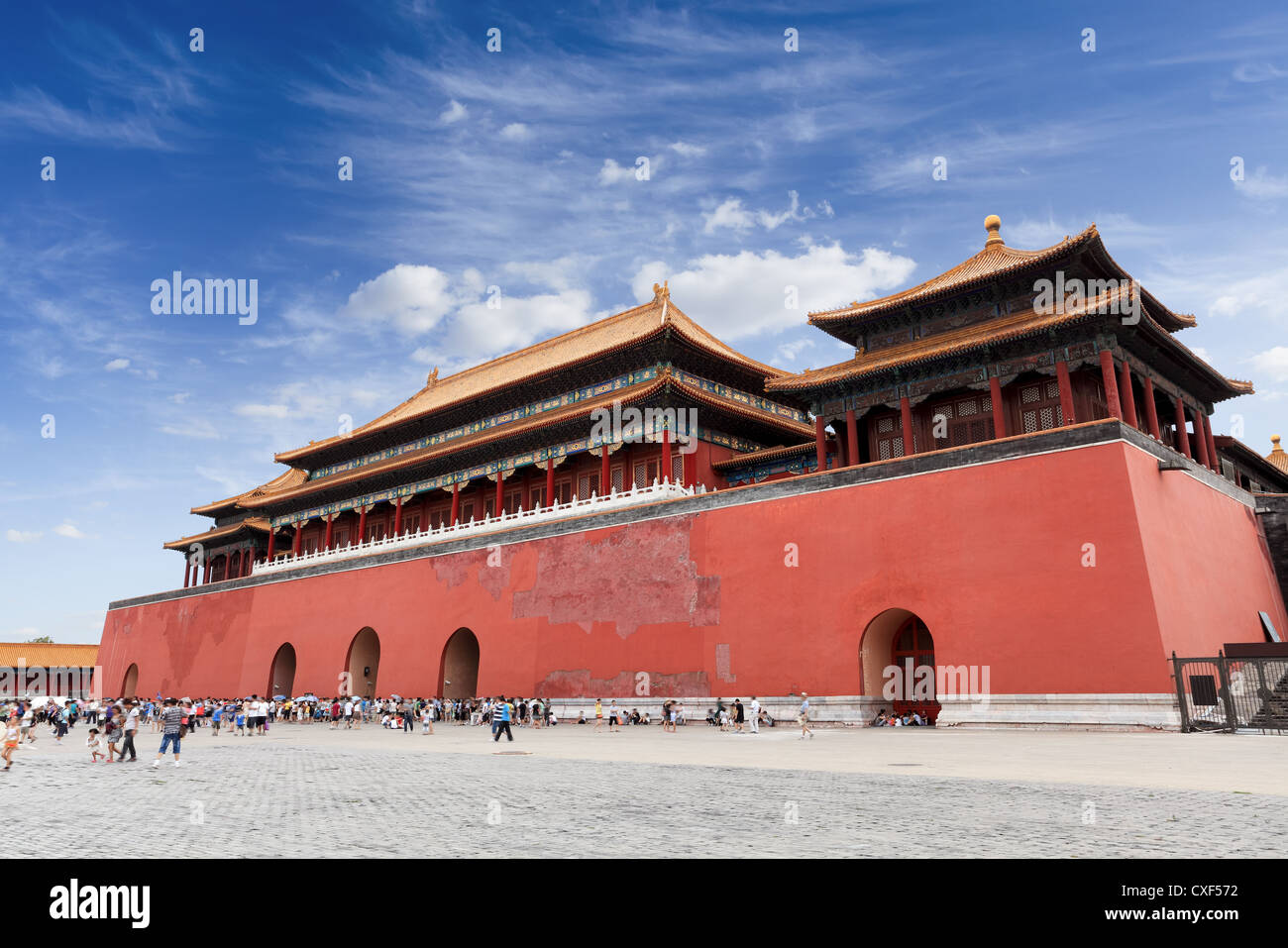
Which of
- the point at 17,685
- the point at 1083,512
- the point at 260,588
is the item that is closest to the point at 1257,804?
the point at 1083,512

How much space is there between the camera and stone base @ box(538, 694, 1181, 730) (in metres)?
15.5

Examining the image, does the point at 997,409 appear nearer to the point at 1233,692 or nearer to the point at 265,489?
the point at 1233,692

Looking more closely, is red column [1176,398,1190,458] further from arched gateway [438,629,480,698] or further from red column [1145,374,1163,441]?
arched gateway [438,629,480,698]

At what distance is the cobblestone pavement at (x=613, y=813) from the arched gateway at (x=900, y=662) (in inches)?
292

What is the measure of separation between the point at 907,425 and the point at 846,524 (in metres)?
3.33

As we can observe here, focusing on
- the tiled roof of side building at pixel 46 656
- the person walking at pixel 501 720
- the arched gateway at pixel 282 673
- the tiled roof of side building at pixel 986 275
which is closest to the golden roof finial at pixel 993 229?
the tiled roof of side building at pixel 986 275

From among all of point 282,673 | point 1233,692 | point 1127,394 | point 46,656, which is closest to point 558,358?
point 282,673

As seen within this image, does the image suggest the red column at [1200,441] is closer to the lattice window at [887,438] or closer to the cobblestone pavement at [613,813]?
the lattice window at [887,438]

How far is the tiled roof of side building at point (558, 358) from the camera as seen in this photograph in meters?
28.4

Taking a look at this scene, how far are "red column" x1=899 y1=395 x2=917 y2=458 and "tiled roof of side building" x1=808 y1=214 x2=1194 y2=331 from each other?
2.68 m

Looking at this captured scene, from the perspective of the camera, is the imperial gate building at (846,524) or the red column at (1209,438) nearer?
the imperial gate building at (846,524)

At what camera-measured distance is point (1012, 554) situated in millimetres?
17594

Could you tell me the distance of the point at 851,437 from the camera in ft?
74.9

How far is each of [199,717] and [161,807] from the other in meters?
25.9
